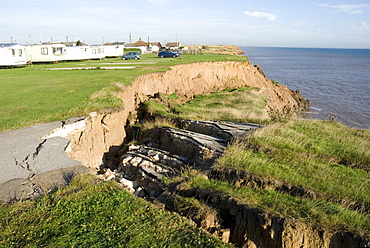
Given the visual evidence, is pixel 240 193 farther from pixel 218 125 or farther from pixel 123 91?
pixel 123 91

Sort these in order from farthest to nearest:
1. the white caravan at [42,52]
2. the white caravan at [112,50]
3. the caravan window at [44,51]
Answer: the white caravan at [112,50], the caravan window at [44,51], the white caravan at [42,52]

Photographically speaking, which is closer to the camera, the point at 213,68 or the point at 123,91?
the point at 123,91

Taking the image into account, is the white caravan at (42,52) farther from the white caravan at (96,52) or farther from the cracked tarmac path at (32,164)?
the cracked tarmac path at (32,164)

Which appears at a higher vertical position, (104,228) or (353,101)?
(104,228)

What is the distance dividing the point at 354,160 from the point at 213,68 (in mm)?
25228

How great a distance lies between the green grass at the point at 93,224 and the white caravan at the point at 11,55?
31.7 m

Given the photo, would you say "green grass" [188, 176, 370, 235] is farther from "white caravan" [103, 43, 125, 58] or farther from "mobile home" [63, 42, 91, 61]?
"white caravan" [103, 43, 125, 58]

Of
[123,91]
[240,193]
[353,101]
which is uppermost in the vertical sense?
[123,91]

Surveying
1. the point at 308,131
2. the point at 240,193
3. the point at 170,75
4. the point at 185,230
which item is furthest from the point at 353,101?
the point at 185,230

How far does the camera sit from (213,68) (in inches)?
1298

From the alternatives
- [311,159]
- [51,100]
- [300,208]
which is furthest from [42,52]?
[300,208]

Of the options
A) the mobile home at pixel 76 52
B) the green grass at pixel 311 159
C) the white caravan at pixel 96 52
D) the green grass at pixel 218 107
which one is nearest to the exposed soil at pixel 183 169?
the green grass at pixel 311 159

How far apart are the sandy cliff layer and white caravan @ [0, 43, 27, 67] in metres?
18.9

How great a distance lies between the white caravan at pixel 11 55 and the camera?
31.5 metres
